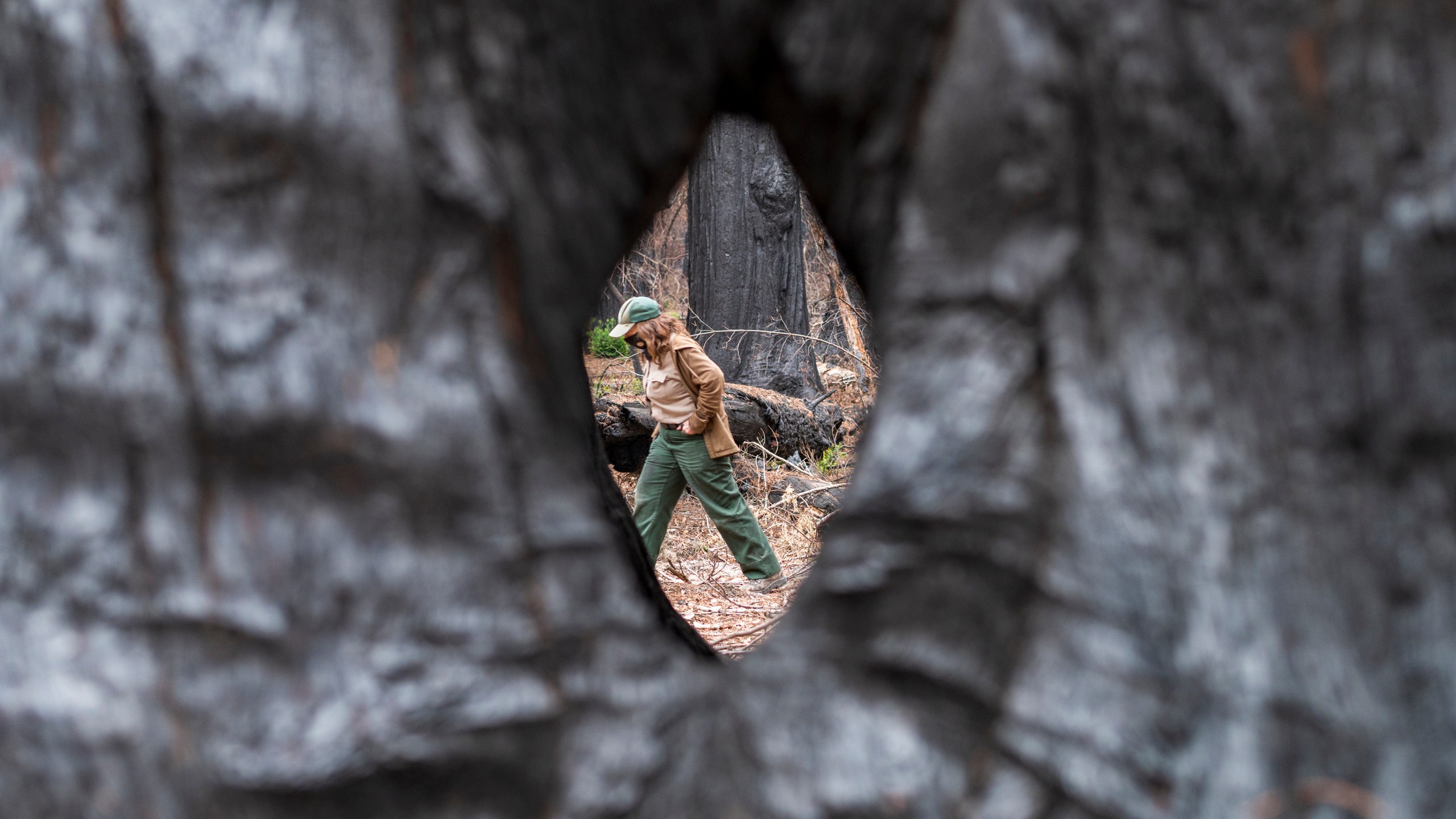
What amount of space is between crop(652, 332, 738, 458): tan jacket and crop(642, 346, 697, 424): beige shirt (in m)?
0.03

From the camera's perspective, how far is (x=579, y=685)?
110cm

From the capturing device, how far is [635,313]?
16.0ft

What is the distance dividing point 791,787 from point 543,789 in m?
0.30

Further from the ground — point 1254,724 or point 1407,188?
point 1407,188

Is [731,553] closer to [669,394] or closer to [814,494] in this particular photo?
[814,494]

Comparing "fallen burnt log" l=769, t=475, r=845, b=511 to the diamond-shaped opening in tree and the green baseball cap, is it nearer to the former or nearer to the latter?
the diamond-shaped opening in tree

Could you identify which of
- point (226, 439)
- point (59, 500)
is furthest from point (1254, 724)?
point (59, 500)

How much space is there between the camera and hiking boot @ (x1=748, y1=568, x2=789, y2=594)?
495 cm

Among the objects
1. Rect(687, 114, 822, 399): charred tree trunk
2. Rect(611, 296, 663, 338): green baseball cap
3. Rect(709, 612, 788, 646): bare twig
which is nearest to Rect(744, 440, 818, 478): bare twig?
Rect(687, 114, 822, 399): charred tree trunk

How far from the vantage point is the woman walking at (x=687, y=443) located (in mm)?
4914

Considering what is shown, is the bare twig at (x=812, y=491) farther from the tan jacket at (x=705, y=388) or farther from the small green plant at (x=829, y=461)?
the tan jacket at (x=705, y=388)

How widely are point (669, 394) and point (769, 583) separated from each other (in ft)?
3.95

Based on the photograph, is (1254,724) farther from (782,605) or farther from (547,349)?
(782,605)

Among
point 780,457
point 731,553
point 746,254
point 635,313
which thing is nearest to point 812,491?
point 731,553
